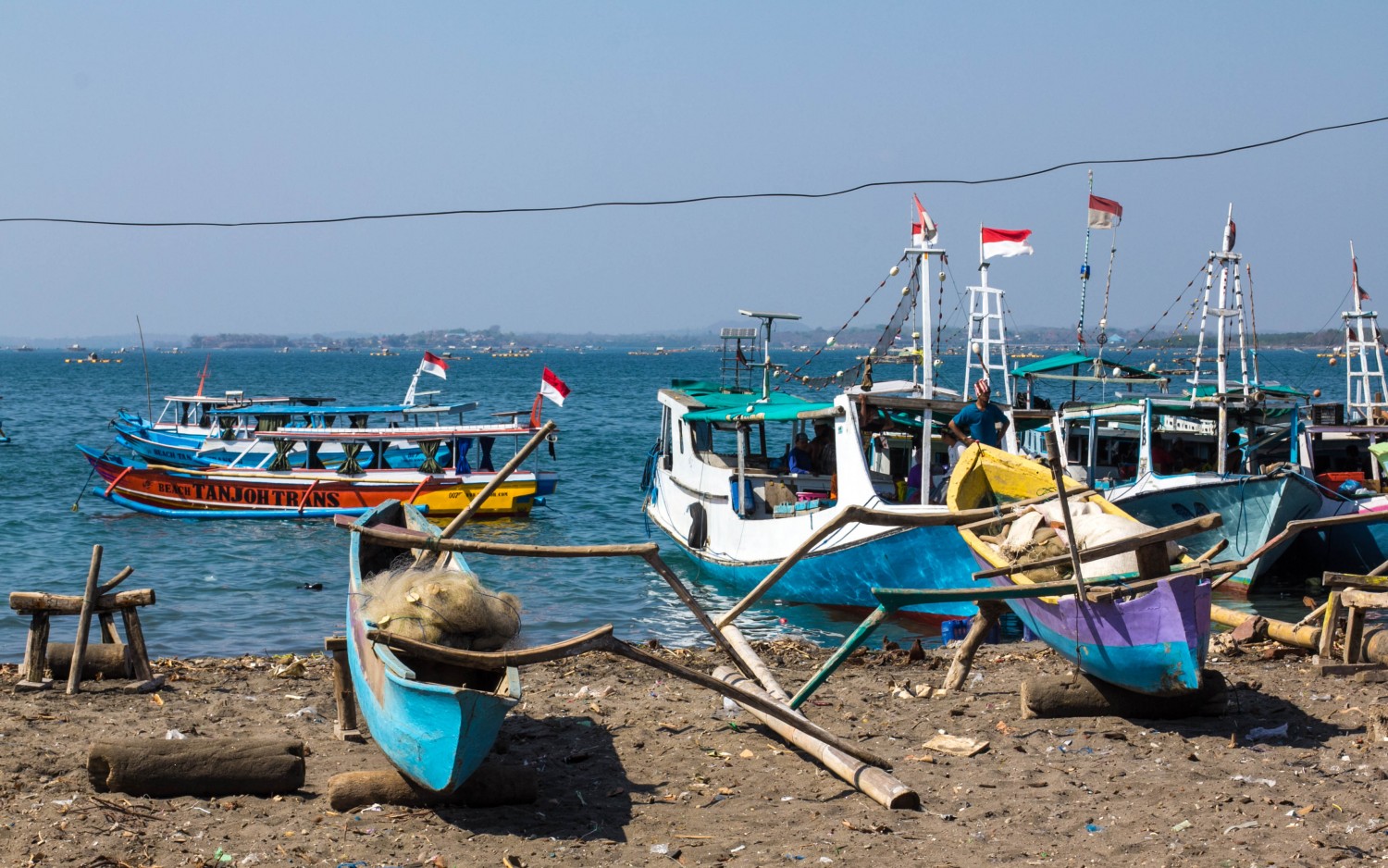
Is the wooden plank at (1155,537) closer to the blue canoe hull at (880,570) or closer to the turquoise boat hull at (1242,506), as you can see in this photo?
the blue canoe hull at (880,570)

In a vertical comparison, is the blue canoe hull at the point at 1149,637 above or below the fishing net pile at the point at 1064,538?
below

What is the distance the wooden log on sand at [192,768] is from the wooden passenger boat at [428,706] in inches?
25.4

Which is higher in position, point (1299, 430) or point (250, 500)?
point (1299, 430)

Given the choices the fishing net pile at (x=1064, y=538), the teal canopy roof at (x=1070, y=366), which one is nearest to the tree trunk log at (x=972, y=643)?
the fishing net pile at (x=1064, y=538)

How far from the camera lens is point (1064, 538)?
10.2m

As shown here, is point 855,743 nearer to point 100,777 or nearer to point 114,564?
point 100,777

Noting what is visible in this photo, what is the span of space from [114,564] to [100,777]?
50.3 ft

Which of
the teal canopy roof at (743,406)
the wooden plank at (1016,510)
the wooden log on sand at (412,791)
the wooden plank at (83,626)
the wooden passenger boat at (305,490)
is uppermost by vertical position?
the teal canopy roof at (743,406)

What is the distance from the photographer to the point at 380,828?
7113mm

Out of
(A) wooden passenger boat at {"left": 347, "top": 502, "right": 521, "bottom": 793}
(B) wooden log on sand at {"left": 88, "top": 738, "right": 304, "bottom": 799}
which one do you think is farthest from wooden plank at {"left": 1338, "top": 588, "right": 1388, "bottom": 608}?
(B) wooden log on sand at {"left": 88, "top": 738, "right": 304, "bottom": 799}

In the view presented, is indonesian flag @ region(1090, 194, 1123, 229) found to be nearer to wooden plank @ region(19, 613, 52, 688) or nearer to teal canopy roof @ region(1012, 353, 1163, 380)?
teal canopy roof @ region(1012, 353, 1163, 380)

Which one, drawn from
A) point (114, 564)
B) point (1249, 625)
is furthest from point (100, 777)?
point (114, 564)

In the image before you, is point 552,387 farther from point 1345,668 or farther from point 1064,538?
point 1345,668

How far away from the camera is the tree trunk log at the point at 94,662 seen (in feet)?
33.7
